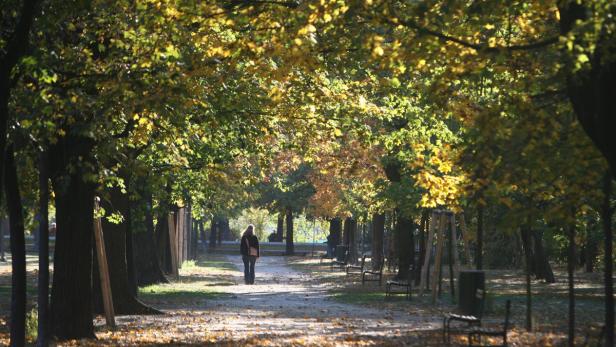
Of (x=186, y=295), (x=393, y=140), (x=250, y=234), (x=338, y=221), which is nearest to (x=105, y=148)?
(x=393, y=140)

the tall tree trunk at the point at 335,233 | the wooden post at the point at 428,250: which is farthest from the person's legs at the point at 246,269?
the tall tree trunk at the point at 335,233

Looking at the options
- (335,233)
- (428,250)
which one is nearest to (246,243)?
(428,250)

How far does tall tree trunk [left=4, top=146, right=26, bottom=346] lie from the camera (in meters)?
12.8

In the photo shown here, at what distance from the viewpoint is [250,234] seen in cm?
3653

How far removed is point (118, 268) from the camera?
74.4 feet

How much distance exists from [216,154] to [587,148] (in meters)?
11.1

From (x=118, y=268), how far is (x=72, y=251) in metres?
6.32

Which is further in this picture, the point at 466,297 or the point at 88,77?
the point at 466,297

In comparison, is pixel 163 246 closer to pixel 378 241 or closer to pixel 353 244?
pixel 378 241

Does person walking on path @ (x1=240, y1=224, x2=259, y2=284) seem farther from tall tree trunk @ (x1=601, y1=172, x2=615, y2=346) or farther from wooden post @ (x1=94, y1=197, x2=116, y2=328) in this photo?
tall tree trunk @ (x1=601, y1=172, x2=615, y2=346)

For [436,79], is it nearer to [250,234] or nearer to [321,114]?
[321,114]

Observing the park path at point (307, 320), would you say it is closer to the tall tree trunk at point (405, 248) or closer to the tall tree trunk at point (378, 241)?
the tall tree trunk at point (405, 248)

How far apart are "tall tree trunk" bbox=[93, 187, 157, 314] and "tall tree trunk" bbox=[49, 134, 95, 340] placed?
542 centimetres

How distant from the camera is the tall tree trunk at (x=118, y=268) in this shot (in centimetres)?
2256
